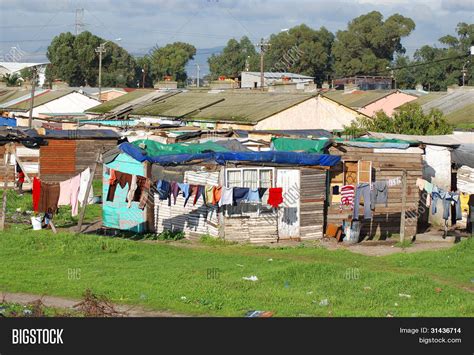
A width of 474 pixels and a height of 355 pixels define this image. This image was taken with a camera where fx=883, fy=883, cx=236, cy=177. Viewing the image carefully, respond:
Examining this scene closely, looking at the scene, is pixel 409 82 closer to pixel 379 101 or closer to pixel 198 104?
pixel 379 101

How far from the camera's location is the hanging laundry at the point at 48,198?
71.7ft

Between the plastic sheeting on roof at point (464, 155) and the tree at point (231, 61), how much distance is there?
3142 inches

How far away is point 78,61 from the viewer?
96562mm

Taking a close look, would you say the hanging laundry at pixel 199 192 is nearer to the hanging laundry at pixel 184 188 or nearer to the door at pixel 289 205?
the hanging laundry at pixel 184 188

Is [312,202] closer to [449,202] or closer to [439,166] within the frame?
[449,202]

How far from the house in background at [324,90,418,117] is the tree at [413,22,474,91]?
30.1m

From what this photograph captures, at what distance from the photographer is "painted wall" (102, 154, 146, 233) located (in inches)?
922

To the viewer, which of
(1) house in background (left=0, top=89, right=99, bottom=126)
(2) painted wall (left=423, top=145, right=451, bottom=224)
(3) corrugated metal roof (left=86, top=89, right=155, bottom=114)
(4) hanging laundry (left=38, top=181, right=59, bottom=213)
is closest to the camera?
(4) hanging laundry (left=38, top=181, right=59, bottom=213)

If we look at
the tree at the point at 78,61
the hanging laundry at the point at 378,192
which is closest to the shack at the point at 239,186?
the hanging laundry at the point at 378,192

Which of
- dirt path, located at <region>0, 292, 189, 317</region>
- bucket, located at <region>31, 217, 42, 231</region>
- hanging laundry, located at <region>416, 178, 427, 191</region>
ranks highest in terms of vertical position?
hanging laundry, located at <region>416, 178, 427, 191</region>

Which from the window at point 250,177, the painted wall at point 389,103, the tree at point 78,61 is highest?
the tree at point 78,61

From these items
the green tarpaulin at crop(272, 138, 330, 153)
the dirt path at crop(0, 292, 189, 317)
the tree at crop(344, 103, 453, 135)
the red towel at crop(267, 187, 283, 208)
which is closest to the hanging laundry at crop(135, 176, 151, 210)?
the red towel at crop(267, 187, 283, 208)

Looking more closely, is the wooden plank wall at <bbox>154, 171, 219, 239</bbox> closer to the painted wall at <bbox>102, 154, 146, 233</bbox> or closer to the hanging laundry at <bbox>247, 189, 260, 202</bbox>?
the painted wall at <bbox>102, 154, 146, 233</bbox>
